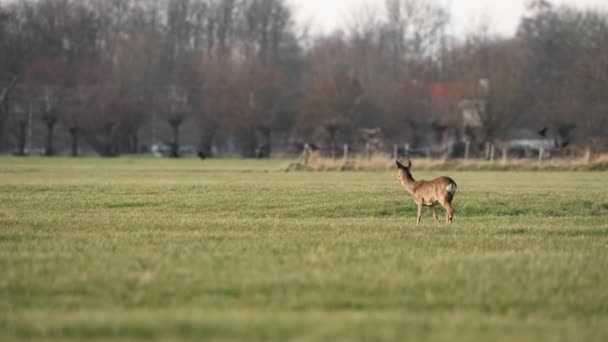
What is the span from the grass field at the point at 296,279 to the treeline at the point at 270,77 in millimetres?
64577

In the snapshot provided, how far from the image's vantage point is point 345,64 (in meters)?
124

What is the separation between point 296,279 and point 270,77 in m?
93.7

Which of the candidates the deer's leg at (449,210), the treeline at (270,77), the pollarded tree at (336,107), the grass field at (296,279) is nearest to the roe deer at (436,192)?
the deer's leg at (449,210)

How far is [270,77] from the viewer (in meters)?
104

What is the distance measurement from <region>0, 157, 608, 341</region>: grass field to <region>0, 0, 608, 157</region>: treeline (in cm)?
6458

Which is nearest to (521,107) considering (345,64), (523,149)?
(523,149)

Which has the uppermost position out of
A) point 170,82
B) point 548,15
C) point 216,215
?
point 548,15

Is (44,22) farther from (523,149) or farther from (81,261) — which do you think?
(81,261)

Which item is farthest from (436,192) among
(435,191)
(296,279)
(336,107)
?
(336,107)

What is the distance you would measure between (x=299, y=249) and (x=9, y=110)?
294 ft

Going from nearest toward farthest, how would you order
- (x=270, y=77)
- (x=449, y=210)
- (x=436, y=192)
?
(x=449, y=210) → (x=436, y=192) → (x=270, y=77)

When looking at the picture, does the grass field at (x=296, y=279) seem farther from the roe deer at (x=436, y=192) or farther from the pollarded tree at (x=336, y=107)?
the pollarded tree at (x=336, y=107)

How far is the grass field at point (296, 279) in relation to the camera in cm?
885

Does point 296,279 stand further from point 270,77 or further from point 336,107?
point 270,77
